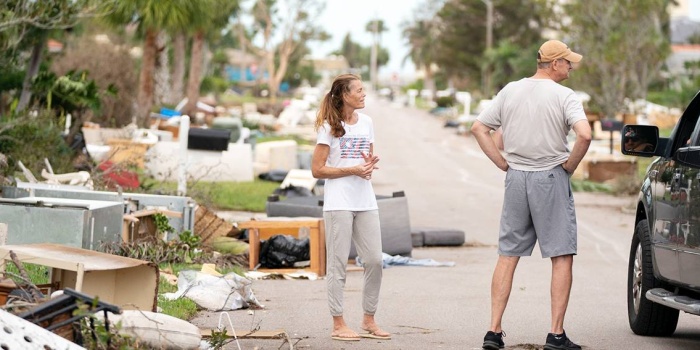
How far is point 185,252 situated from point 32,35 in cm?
1104

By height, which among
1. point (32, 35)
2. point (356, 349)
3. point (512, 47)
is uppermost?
point (512, 47)

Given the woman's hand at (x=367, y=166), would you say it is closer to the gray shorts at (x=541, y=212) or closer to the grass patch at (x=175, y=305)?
the gray shorts at (x=541, y=212)

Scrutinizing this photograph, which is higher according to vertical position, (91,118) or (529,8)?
(529,8)

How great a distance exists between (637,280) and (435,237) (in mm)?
7047

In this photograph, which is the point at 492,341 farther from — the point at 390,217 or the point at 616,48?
the point at 616,48

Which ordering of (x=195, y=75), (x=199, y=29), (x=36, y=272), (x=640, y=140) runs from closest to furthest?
1. (x=640, y=140)
2. (x=36, y=272)
3. (x=199, y=29)
4. (x=195, y=75)

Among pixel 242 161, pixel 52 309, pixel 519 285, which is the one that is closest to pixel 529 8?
pixel 242 161

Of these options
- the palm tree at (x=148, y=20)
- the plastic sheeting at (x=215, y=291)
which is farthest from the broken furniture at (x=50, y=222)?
the palm tree at (x=148, y=20)

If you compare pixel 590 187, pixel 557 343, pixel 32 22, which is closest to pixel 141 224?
pixel 557 343

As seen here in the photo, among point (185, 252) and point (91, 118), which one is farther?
point (91, 118)

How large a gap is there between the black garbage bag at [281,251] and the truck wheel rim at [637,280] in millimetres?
4217

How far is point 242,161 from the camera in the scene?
25297 millimetres

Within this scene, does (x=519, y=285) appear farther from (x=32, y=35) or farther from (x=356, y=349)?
(x=32, y=35)

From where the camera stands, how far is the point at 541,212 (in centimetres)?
835
